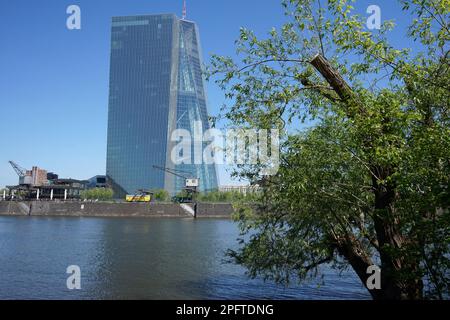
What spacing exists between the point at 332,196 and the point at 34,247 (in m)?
49.7

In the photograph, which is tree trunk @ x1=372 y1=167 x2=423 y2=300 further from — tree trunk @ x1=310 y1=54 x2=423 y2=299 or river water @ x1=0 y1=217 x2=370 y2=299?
river water @ x1=0 y1=217 x2=370 y2=299

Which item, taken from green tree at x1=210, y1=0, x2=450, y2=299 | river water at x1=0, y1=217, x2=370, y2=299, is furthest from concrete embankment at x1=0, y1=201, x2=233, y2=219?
green tree at x1=210, y1=0, x2=450, y2=299

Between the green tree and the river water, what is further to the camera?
the river water

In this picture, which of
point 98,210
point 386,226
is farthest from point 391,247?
point 98,210

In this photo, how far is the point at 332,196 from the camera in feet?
44.2

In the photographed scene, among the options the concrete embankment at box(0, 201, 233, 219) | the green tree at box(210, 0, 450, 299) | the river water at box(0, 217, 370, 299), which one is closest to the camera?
the green tree at box(210, 0, 450, 299)

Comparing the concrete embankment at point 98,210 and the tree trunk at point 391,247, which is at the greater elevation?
the tree trunk at point 391,247

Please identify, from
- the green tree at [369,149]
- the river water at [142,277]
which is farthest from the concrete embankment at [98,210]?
the green tree at [369,149]

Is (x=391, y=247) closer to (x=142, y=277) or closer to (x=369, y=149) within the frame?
(x=369, y=149)

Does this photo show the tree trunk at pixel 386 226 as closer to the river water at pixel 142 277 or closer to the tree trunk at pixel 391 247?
the tree trunk at pixel 391 247

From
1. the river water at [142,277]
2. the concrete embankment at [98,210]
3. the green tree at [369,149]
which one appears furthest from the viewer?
the concrete embankment at [98,210]

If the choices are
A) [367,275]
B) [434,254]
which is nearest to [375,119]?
[434,254]

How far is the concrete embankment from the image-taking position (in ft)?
520

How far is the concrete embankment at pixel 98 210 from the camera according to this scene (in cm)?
15862
